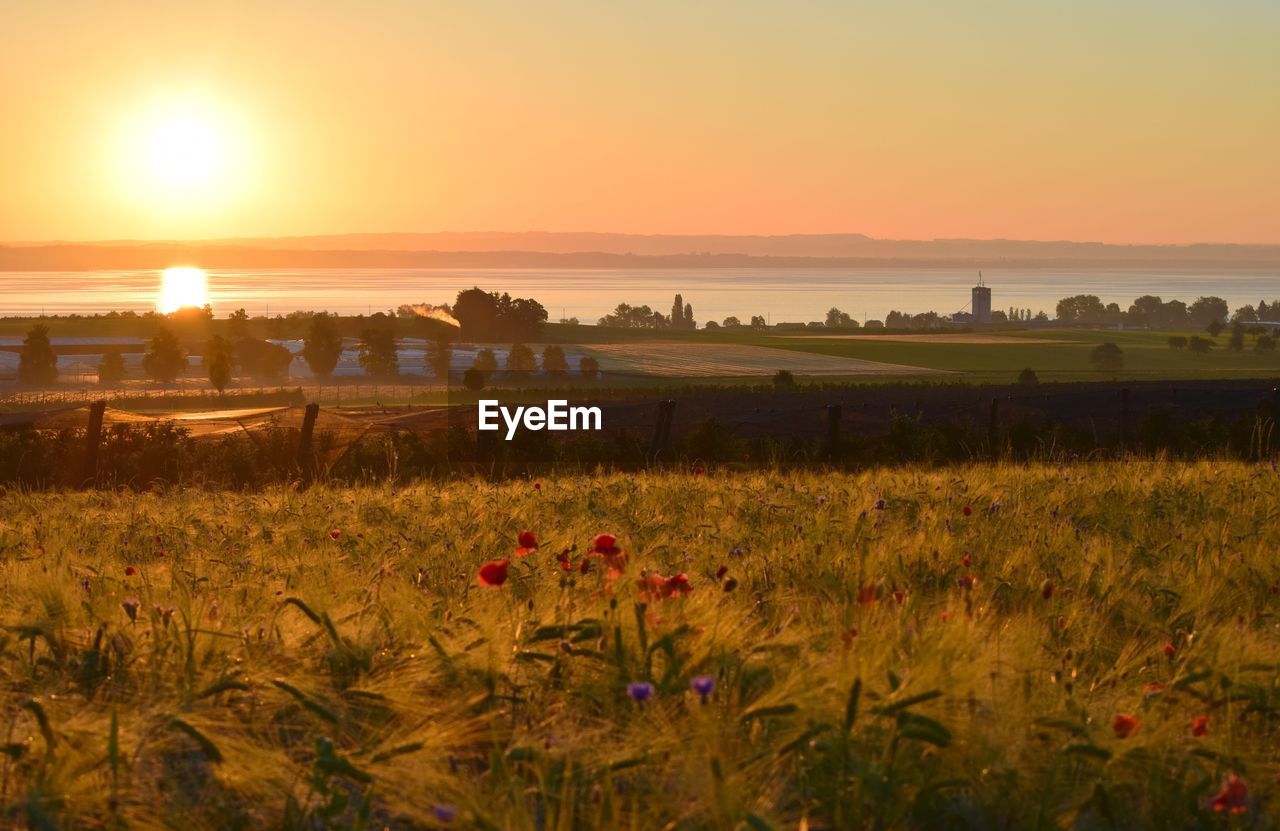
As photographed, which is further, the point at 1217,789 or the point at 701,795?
the point at 1217,789

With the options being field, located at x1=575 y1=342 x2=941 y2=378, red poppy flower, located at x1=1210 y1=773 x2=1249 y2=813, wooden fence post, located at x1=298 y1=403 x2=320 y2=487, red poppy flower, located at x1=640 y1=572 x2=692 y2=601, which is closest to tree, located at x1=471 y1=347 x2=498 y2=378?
field, located at x1=575 y1=342 x2=941 y2=378

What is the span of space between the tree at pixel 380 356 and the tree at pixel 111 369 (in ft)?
80.9

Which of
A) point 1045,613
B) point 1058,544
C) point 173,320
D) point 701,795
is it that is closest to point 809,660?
point 701,795

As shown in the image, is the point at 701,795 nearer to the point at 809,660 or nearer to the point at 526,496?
the point at 809,660

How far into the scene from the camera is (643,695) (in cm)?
317

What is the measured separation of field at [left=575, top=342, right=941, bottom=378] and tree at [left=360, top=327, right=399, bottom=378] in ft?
72.0

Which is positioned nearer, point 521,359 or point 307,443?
point 307,443

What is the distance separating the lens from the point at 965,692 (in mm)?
3617

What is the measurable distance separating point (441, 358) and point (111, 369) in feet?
112

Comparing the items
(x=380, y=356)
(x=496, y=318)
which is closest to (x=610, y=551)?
(x=380, y=356)

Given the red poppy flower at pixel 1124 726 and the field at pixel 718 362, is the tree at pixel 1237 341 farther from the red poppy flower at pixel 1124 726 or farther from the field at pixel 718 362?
the red poppy flower at pixel 1124 726

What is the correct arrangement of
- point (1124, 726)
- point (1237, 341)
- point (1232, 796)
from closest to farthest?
point (1232, 796)
point (1124, 726)
point (1237, 341)

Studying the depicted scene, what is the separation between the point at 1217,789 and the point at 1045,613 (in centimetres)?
181

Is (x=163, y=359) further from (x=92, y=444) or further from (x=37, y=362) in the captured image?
(x=92, y=444)
